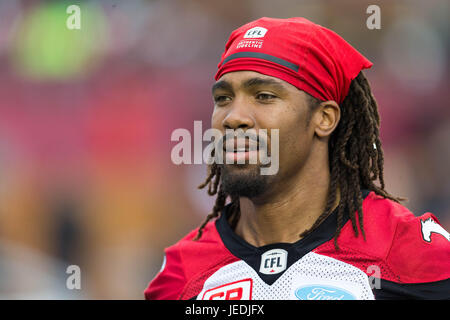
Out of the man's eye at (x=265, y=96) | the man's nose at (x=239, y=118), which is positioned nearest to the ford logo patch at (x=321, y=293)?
the man's nose at (x=239, y=118)

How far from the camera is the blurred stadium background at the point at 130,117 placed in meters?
7.07

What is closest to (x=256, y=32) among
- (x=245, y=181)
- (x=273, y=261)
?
(x=245, y=181)

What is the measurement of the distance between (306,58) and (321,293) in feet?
3.50

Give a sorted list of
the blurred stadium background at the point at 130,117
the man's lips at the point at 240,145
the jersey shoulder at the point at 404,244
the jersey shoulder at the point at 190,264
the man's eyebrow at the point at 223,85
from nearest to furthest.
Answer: the jersey shoulder at the point at 404,244
the man's lips at the point at 240,145
the man's eyebrow at the point at 223,85
the jersey shoulder at the point at 190,264
the blurred stadium background at the point at 130,117

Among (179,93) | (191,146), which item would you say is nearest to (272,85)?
(191,146)

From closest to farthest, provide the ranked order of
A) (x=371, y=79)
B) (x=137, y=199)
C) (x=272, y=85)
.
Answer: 1. (x=272, y=85)
2. (x=137, y=199)
3. (x=371, y=79)

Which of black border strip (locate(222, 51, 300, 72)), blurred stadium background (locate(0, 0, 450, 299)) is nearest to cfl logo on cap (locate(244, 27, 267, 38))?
black border strip (locate(222, 51, 300, 72))

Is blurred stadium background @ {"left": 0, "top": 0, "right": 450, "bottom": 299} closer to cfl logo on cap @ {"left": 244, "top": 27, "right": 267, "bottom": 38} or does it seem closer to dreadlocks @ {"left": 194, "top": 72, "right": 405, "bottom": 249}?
dreadlocks @ {"left": 194, "top": 72, "right": 405, "bottom": 249}

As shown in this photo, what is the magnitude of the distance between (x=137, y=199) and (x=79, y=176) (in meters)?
0.77

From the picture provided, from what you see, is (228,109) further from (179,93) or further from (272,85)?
(179,93)

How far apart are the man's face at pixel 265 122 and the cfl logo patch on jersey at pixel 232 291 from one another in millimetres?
410

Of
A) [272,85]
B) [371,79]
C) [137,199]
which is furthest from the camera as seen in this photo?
[371,79]

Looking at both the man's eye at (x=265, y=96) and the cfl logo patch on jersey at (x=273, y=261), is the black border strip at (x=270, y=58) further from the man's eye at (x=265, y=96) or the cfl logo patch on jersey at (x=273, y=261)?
the cfl logo patch on jersey at (x=273, y=261)

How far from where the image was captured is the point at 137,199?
7375mm
